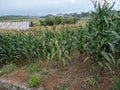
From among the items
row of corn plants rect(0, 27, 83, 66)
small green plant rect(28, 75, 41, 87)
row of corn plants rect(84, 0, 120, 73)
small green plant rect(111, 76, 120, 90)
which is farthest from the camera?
row of corn plants rect(0, 27, 83, 66)

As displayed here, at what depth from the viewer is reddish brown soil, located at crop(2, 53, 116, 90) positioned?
5367 mm

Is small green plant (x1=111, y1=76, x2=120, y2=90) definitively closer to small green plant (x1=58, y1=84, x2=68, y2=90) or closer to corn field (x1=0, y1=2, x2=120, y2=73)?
corn field (x1=0, y1=2, x2=120, y2=73)

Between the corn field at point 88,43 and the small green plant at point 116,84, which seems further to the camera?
the corn field at point 88,43

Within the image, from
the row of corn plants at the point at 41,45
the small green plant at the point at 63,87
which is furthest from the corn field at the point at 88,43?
the small green plant at the point at 63,87

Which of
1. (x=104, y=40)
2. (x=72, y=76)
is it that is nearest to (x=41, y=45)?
(x=72, y=76)

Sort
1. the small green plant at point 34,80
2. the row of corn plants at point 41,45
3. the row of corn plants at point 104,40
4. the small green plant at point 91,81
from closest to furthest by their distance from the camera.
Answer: the small green plant at point 91,81 → the row of corn plants at point 104,40 → the small green plant at point 34,80 → the row of corn plants at point 41,45

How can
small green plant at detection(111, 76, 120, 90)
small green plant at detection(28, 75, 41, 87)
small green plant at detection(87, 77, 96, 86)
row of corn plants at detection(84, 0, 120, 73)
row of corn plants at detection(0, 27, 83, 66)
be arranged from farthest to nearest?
row of corn plants at detection(0, 27, 83, 66) → small green plant at detection(28, 75, 41, 87) → row of corn plants at detection(84, 0, 120, 73) → small green plant at detection(87, 77, 96, 86) → small green plant at detection(111, 76, 120, 90)

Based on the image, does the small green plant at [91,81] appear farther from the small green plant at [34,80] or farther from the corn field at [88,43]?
the small green plant at [34,80]

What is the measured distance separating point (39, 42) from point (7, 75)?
1.55 m

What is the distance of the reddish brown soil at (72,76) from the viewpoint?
537cm

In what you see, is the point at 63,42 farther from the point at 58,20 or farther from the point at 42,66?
the point at 58,20

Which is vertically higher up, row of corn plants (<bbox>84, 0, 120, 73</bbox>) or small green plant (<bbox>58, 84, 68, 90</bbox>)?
row of corn plants (<bbox>84, 0, 120, 73</bbox>)

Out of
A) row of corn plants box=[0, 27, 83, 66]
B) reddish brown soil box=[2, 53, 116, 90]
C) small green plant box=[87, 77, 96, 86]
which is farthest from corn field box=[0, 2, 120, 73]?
small green plant box=[87, 77, 96, 86]

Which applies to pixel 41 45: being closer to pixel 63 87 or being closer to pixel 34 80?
pixel 34 80
